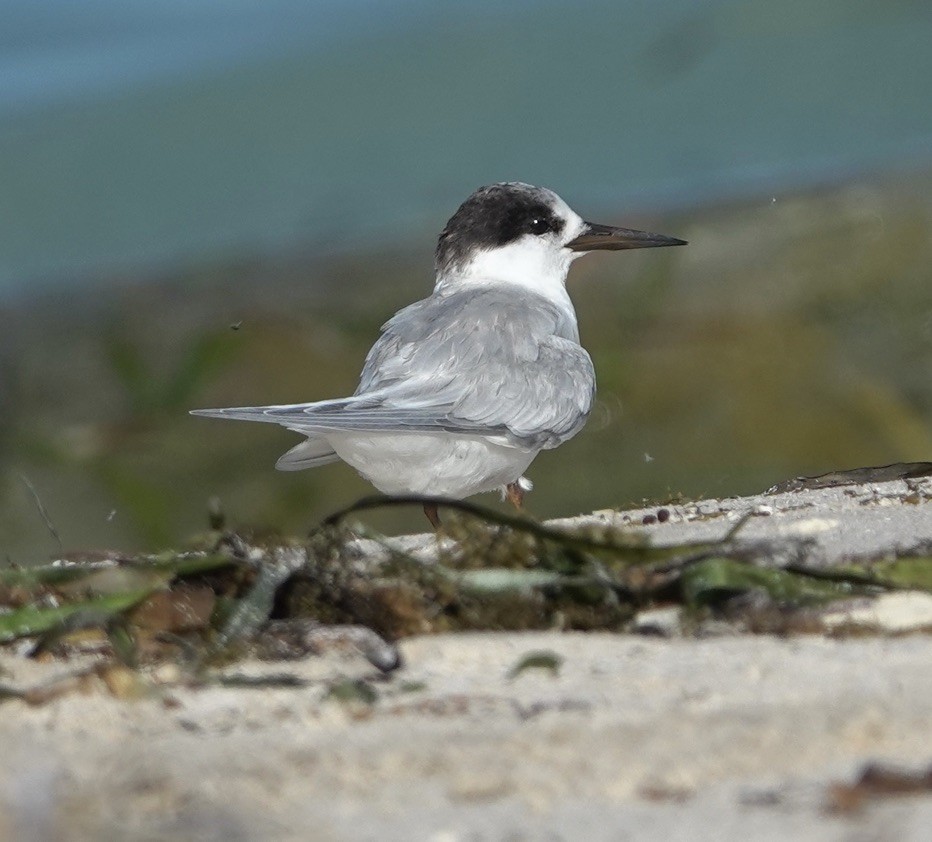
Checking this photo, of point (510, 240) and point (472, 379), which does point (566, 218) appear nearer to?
point (510, 240)

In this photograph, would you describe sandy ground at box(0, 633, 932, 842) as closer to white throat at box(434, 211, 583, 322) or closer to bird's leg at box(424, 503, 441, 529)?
bird's leg at box(424, 503, 441, 529)

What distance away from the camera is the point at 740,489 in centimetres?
582

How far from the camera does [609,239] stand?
517cm

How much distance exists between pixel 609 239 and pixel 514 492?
106 cm

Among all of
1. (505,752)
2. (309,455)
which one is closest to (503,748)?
(505,752)

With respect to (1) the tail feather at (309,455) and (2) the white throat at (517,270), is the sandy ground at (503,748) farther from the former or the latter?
(2) the white throat at (517,270)

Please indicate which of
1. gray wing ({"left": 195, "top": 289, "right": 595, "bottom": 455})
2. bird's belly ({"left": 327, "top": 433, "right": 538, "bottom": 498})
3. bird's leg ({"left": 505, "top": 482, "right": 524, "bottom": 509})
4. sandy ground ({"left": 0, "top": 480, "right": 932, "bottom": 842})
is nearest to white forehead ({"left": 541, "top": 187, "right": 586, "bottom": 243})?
gray wing ({"left": 195, "top": 289, "right": 595, "bottom": 455})

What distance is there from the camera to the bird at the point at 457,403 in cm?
392

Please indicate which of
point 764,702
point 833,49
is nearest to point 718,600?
point 764,702

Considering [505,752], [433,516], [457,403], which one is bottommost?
[505,752]

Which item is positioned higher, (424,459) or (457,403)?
(457,403)

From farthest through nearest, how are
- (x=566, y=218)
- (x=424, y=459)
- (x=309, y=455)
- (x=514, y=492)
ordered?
(x=566, y=218), (x=514, y=492), (x=309, y=455), (x=424, y=459)

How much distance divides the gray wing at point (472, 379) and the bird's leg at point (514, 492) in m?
0.25

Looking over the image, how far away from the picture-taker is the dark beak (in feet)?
16.9
